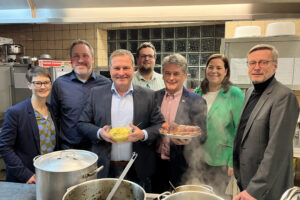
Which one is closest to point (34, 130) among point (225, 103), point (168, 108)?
point (168, 108)

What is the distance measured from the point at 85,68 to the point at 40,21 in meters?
0.82

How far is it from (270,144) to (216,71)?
83 centimetres

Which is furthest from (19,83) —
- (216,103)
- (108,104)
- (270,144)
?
(270,144)

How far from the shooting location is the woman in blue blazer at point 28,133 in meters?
1.59

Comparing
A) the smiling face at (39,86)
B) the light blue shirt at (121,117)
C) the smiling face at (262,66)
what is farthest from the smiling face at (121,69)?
the smiling face at (262,66)

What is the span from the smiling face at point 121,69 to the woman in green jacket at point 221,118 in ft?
2.78

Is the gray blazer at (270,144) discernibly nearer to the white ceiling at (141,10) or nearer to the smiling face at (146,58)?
the white ceiling at (141,10)

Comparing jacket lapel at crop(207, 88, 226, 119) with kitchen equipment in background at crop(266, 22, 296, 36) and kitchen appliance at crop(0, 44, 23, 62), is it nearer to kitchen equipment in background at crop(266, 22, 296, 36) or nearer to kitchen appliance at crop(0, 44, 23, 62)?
kitchen equipment in background at crop(266, 22, 296, 36)

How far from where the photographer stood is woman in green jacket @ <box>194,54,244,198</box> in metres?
2.03

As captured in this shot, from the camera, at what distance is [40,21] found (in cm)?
114

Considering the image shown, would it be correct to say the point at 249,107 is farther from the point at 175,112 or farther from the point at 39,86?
the point at 39,86

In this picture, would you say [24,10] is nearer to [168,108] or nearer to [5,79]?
[168,108]

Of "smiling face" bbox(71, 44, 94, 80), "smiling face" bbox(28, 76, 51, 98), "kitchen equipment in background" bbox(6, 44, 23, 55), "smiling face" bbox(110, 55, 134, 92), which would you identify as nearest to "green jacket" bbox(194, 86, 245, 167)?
"smiling face" bbox(110, 55, 134, 92)

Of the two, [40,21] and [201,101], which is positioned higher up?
[40,21]
